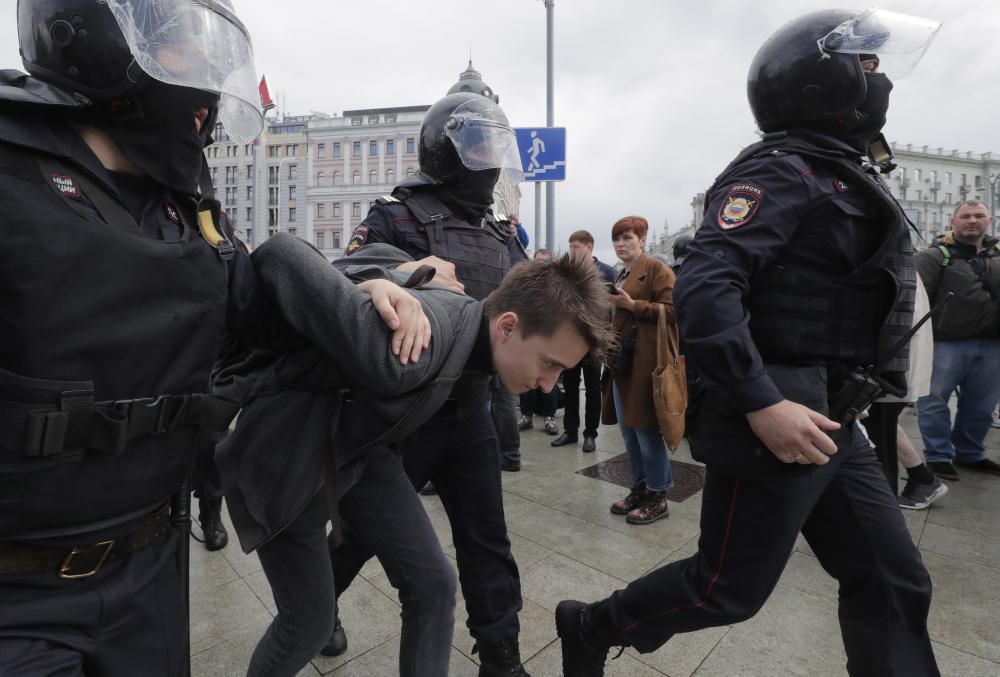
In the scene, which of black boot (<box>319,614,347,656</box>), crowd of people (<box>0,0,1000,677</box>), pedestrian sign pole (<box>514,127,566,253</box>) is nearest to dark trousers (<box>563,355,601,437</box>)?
pedestrian sign pole (<box>514,127,566,253</box>)

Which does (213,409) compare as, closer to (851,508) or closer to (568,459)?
(851,508)

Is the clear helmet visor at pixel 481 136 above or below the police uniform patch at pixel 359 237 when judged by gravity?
above

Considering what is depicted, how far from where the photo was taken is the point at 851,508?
5.54ft

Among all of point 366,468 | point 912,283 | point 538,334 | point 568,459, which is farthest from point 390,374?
point 568,459

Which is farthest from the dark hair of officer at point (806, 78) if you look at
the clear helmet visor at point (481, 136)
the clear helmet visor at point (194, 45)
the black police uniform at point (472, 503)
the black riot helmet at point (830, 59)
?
the clear helmet visor at point (194, 45)

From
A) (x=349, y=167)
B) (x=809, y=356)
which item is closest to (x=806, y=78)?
(x=809, y=356)

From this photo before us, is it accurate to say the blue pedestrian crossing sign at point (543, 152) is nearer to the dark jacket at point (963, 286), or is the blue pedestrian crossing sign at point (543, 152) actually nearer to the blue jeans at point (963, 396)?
the dark jacket at point (963, 286)

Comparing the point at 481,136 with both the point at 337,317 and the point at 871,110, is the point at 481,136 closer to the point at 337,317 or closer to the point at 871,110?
the point at 871,110

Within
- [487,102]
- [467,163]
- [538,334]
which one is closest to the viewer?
[538,334]

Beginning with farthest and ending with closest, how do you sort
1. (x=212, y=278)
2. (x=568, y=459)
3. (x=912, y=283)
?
1. (x=568, y=459)
2. (x=912, y=283)
3. (x=212, y=278)

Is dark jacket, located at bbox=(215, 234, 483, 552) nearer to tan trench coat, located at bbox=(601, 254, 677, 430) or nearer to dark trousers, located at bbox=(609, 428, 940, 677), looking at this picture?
dark trousers, located at bbox=(609, 428, 940, 677)

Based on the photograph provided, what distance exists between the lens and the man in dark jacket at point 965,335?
452 cm

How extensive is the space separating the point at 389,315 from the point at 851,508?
143cm

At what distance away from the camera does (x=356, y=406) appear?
1.47 m
